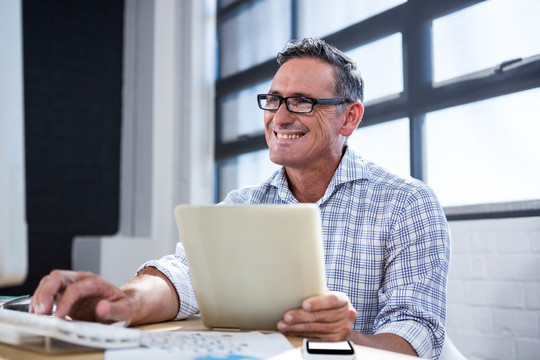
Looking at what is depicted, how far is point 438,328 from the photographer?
128cm

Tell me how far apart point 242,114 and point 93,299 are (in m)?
2.83

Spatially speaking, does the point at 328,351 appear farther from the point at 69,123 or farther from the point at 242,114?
the point at 69,123

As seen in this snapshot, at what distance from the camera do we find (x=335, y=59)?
6.21 ft

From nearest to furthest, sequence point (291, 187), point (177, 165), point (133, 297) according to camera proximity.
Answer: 1. point (133, 297)
2. point (291, 187)
3. point (177, 165)

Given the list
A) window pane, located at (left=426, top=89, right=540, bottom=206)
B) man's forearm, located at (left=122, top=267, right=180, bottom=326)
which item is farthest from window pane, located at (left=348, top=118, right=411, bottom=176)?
man's forearm, located at (left=122, top=267, right=180, bottom=326)

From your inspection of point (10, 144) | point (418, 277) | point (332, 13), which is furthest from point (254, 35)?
point (10, 144)

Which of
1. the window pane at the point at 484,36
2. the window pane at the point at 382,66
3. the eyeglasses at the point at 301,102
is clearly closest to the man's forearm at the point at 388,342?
the eyeglasses at the point at 301,102

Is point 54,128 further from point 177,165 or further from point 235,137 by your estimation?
point 235,137

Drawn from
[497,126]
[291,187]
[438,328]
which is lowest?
[438,328]

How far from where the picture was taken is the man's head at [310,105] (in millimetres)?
1833

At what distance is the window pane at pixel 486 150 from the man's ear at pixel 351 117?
1.98 ft

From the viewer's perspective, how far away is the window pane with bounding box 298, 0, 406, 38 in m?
2.89

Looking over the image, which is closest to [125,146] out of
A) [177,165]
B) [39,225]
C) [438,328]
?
[177,165]

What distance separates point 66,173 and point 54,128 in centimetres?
31
